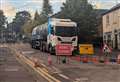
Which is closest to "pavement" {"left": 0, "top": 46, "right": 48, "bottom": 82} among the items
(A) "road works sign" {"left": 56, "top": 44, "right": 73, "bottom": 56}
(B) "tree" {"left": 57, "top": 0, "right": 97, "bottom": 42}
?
(A) "road works sign" {"left": 56, "top": 44, "right": 73, "bottom": 56}

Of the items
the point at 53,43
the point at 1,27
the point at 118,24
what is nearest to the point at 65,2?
the point at 118,24

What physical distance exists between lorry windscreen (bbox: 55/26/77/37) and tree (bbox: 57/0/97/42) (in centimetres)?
2390

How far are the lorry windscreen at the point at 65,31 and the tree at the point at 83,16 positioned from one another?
78.4ft

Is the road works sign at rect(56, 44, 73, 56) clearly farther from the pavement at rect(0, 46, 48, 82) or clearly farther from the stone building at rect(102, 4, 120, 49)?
the stone building at rect(102, 4, 120, 49)

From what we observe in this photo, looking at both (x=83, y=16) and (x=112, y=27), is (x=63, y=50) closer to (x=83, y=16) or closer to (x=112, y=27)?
(x=112, y=27)

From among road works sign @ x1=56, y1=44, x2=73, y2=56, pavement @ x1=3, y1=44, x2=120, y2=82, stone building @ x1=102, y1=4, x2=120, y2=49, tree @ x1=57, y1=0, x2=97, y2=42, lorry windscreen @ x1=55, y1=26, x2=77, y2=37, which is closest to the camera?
pavement @ x1=3, y1=44, x2=120, y2=82

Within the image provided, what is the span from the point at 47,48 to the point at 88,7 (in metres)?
32.5

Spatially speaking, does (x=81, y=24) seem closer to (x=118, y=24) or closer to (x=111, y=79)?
(x=118, y=24)

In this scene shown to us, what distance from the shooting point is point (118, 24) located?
193 ft

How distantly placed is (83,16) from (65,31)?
28.9 meters

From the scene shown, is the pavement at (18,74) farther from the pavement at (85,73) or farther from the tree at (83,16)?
the tree at (83,16)

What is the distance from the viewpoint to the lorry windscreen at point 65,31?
43500mm

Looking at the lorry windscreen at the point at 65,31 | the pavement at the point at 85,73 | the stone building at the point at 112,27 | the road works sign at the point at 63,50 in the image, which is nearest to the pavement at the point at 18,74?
the pavement at the point at 85,73

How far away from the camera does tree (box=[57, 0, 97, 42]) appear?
71188 millimetres
